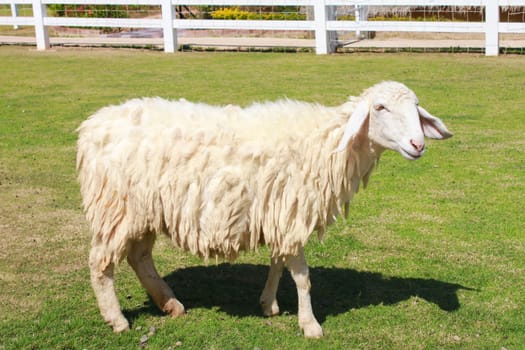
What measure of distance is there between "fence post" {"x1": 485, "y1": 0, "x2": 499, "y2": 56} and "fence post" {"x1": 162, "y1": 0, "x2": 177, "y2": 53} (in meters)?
6.55

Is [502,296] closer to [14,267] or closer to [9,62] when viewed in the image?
[14,267]

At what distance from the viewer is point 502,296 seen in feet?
16.7

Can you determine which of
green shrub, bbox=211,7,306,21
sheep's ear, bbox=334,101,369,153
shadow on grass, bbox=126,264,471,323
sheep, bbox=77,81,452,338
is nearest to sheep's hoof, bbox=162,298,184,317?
shadow on grass, bbox=126,264,471,323

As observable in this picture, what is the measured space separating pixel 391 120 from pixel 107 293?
6.30 feet

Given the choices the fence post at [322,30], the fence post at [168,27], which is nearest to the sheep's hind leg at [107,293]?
the fence post at [322,30]

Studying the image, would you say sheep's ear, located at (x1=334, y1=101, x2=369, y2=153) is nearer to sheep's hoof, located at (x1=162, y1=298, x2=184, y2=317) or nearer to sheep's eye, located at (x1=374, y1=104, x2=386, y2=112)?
sheep's eye, located at (x1=374, y1=104, x2=386, y2=112)

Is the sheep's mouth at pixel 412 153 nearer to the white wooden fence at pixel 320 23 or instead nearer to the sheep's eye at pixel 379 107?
the sheep's eye at pixel 379 107

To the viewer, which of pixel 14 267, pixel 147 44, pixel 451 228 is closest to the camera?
pixel 14 267

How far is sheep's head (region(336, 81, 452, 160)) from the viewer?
4.30m

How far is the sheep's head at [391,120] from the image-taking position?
14.1 feet

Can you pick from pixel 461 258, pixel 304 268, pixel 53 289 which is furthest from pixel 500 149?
pixel 53 289

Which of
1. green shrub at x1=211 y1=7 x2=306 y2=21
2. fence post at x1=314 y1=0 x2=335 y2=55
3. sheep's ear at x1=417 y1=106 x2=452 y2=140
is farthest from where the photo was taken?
green shrub at x1=211 y1=7 x2=306 y2=21

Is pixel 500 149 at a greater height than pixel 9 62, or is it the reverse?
pixel 9 62

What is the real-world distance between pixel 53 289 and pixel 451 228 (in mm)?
3108
